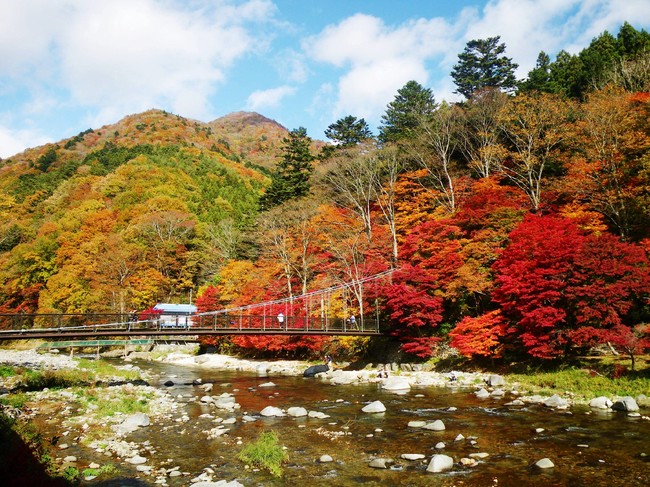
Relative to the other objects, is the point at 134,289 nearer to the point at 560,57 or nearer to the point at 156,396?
the point at 156,396

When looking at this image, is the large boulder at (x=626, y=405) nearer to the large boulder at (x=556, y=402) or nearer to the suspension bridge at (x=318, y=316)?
the large boulder at (x=556, y=402)

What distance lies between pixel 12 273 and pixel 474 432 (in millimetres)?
55428

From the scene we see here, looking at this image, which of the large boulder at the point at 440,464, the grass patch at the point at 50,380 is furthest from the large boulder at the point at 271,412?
the grass patch at the point at 50,380

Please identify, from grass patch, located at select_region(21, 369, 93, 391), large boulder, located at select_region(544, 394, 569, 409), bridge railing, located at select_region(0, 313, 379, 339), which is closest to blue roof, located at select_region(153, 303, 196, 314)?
bridge railing, located at select_region(0, 313, 379, 339)

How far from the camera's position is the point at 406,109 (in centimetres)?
4241

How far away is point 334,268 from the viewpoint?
28.7 meters

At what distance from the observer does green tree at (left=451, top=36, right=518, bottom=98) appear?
129ft

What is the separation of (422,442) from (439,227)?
15.4 m

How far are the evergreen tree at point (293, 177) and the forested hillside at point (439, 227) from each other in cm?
25

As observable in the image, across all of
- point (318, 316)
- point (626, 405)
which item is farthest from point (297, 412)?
point (318, 316)

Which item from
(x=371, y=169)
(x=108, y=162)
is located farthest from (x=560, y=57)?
(x=108, y=162)

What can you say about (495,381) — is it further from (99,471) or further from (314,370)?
(99,471)

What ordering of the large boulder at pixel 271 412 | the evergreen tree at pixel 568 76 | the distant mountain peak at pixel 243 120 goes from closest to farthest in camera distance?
the large boulder at pixel 271 412 < the evergreen tree at pixel 568 76 < the distant mountain peak at pixel 243 120

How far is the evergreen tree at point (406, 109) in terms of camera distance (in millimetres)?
40156
